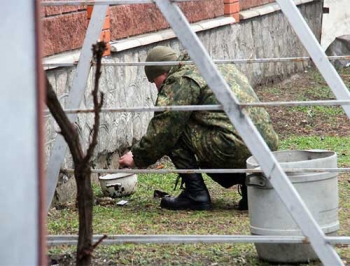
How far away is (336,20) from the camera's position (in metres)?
15.9

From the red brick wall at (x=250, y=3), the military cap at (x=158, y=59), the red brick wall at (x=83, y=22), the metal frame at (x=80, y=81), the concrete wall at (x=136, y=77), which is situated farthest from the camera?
the red brick wall at (x=250, y=3)

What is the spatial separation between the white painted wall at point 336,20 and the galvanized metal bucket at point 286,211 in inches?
425

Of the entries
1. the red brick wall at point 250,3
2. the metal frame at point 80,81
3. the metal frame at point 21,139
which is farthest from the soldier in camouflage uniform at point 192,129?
the red brick wall at point 250,3

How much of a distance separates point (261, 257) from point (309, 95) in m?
Answer: 7.34

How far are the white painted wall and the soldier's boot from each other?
30.5ft

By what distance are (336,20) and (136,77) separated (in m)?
7.75

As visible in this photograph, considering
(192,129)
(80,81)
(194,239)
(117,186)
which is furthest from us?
(117,186)

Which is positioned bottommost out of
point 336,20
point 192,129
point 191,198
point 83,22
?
point 191,198

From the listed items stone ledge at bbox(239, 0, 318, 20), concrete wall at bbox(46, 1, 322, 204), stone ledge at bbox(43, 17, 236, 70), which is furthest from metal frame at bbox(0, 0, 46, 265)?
stone ledge at bbox(239, 0, 318, 20)

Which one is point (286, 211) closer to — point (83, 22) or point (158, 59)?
point (158, 59)

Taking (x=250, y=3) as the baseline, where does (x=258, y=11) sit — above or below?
below

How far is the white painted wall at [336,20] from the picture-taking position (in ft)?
51.8

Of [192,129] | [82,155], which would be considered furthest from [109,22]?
[82,155]

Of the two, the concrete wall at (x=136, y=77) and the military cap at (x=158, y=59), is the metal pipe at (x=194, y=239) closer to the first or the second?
the concrete wall at (x=136, y=77)
